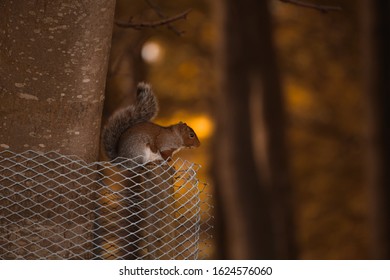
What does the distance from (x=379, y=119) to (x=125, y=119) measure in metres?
3.38

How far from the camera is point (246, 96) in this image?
663 cm

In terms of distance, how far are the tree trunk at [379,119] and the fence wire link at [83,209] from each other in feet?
11.8

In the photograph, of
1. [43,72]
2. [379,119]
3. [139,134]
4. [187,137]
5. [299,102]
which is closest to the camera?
[43,72]

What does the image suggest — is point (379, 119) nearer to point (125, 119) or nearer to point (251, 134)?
point (251, 134)

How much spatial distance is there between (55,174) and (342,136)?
27.8 feet

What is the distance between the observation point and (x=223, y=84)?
22.0 ft

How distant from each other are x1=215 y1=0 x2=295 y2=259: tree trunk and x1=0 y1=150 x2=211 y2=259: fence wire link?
145 inches

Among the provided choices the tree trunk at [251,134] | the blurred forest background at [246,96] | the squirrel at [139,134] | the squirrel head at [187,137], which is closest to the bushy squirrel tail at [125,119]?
the squirrel at [139,134]

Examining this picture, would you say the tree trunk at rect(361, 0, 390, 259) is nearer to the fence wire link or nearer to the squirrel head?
the squirrel head

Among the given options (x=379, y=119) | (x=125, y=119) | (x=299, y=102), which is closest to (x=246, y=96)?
(x=379, y=119)

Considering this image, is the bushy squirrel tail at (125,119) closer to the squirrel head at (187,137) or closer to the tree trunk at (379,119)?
the squirrel head at (187,137)

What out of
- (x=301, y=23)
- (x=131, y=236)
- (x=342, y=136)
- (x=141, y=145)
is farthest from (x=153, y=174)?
(x=342, y=136)

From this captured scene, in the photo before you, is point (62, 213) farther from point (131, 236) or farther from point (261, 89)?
point (261, 89)

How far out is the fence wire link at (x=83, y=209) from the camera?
2689 millimetres
